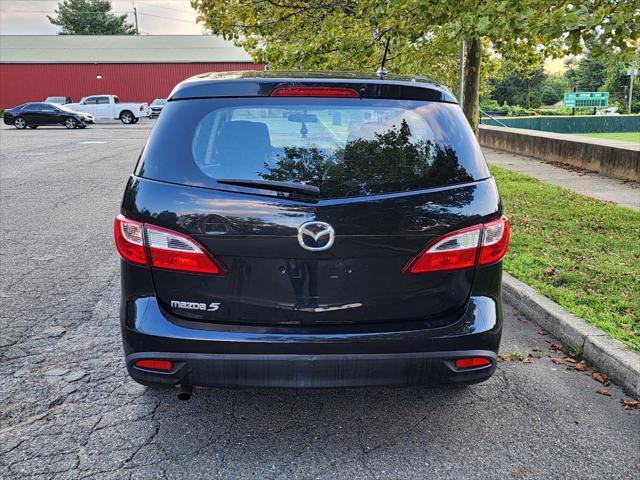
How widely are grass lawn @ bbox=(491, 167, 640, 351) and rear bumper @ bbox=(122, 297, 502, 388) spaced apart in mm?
1987

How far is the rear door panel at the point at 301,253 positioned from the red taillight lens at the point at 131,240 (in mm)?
57

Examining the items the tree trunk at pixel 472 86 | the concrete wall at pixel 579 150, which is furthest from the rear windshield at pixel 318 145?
the concrete wall at pixel 579 150

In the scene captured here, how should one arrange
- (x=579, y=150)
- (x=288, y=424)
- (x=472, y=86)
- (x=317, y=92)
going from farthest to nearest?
(x=579, y=150), (x=472, y=86), (x=288, y=424), (x=317, y=92)

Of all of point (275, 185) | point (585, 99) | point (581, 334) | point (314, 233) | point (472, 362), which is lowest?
point (581, 334)

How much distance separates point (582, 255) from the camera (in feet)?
19.9

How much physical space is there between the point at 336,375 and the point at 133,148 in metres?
19.1

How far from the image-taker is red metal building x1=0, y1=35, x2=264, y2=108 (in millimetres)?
49969

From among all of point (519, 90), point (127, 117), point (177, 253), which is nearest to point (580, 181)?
point (177, 253)

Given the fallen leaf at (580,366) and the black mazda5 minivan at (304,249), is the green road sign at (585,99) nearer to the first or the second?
the fallen leaf at (580,366)

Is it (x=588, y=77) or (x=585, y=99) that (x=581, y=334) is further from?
(x=588, y=77)

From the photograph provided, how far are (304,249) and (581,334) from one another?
251 cm

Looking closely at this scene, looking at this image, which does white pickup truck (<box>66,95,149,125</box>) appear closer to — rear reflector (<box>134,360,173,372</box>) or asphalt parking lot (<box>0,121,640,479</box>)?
asphalt parking lot (<box>0,121,640,479</box>)

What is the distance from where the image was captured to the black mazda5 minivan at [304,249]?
8.38 ft

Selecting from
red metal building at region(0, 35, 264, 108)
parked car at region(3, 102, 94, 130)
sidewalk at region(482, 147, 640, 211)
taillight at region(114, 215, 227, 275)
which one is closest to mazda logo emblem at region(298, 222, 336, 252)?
taillight at region(114, 215, 227, 275)
